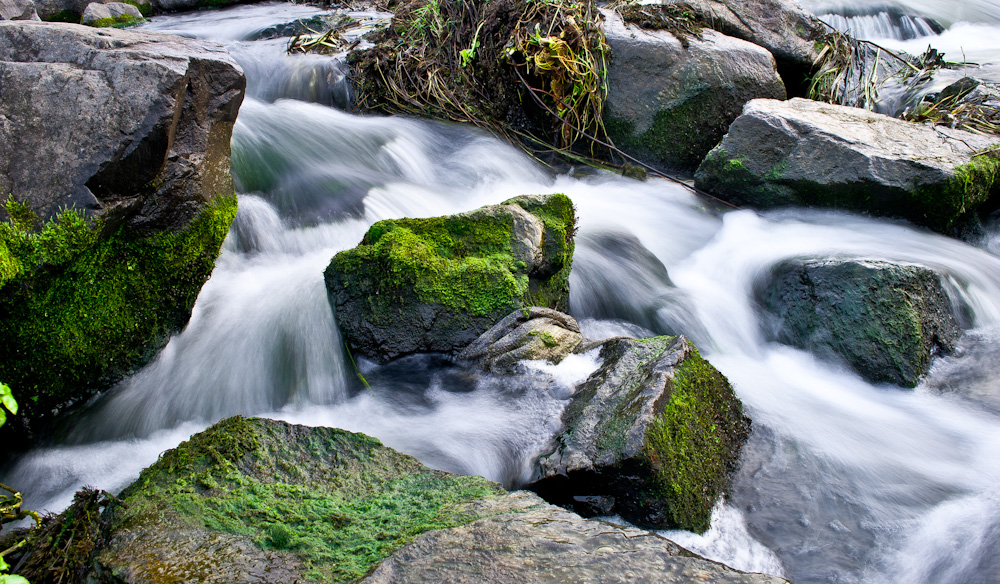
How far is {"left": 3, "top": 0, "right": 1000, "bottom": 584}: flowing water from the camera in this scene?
2.83 meters

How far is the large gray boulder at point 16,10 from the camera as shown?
7.47m

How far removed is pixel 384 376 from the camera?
3.65 m

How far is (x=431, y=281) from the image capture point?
356cm

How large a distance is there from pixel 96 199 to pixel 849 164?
5038mm

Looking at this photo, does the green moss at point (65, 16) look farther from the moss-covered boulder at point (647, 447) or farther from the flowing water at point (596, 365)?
the moss-covered boulder at point (647, 447)

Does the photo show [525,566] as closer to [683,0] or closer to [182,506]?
[182,506]

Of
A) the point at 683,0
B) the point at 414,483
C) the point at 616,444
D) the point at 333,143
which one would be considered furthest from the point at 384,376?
the point at 683,0

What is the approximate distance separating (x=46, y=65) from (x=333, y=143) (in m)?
2.73

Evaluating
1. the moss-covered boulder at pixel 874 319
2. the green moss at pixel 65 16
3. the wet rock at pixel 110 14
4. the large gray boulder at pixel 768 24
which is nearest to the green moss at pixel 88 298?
the moss-covered boulder at pixel 874 319

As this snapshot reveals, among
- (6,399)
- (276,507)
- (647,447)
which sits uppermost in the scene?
(6,399)

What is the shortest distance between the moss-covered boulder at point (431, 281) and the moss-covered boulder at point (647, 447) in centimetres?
81

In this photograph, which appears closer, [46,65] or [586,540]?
[586,540]

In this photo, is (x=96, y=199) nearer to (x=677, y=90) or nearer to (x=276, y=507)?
(x=276, y=507)

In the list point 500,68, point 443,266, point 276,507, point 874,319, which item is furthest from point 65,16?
point 874,319
